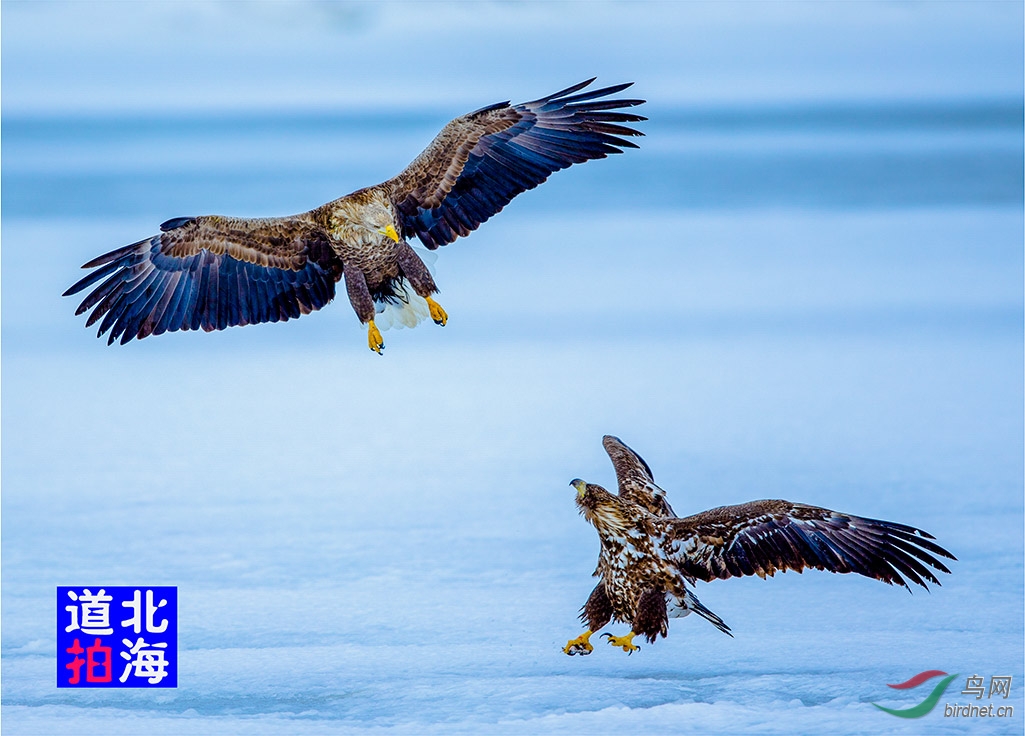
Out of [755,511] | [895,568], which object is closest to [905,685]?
[895,568]

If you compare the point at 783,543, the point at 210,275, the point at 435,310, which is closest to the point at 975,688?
the point at 783,543

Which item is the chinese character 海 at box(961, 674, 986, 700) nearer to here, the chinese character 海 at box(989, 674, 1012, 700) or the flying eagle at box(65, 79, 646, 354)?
the chinese character 海 at box(989, 674, 1012, 700)

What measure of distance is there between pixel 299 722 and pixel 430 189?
1736 millimetres

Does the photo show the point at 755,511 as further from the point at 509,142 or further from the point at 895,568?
the point at 509,142

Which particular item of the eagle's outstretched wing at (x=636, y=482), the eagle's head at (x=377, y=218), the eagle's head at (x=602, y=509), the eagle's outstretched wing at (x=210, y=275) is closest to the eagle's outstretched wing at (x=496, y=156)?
the eagle's head at (x=377, y=218)

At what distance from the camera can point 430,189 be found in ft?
14.9

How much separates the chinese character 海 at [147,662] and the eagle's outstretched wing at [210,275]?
106 centimetres

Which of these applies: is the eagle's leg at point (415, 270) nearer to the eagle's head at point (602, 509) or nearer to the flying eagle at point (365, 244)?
the flying eagle at point (365, 244)

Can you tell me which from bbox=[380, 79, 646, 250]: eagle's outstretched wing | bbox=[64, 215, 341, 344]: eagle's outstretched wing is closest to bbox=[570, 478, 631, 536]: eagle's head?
bbox=[380, 79, 646, 250]: eagle's outstretched wing

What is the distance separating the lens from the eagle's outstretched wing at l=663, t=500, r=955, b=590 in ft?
12.1

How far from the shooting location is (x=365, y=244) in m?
4.44

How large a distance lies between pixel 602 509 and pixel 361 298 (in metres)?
1.20

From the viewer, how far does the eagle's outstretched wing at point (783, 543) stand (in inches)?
146

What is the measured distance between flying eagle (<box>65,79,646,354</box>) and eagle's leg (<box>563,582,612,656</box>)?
3.91 feet
